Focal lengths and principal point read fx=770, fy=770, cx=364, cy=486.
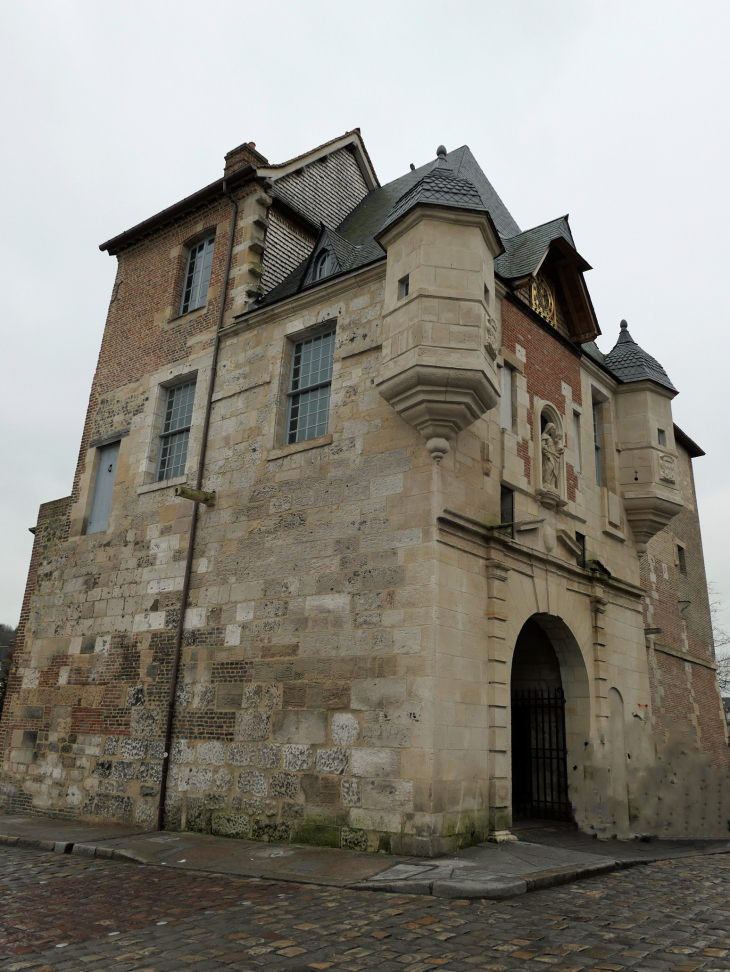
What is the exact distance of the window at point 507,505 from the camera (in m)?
10.5

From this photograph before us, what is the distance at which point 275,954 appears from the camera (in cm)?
504

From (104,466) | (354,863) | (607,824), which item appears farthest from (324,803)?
(104,466)

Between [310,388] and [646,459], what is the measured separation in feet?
21.3

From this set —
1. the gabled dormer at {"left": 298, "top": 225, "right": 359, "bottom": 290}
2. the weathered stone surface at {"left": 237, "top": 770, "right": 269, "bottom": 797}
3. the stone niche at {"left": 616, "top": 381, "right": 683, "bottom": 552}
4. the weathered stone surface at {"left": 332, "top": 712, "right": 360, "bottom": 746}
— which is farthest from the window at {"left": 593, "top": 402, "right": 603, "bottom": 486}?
the weathered stone surface at {"left": 237, "top": 770, "right": 269, "bottom": 797}

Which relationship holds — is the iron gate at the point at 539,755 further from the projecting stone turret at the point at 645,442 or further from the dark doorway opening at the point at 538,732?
the projecting stone turret at the point at 645,442

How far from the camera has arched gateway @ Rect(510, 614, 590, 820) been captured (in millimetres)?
11555

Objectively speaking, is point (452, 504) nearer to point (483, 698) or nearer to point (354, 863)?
point (483, 698)

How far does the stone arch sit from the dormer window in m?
4.09

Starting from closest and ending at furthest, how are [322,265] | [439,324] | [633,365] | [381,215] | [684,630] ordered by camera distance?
1. [439,324]
2. [322,265]
3. [633,365]
4. [381,215]
5. [684,630]

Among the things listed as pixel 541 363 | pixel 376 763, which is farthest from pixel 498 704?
pixel 541 363

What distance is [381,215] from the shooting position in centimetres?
1495

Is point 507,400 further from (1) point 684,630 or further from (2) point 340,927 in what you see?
(1) point 684,630

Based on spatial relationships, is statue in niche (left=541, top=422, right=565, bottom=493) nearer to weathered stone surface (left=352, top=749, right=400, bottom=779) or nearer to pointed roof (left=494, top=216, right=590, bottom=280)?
pointed roof (left=494, top=216, right=590, bottom=280)

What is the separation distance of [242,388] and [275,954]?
349 inches
